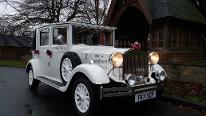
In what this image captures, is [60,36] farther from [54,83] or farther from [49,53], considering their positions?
[54,83]

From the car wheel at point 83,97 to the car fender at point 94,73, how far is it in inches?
7.0

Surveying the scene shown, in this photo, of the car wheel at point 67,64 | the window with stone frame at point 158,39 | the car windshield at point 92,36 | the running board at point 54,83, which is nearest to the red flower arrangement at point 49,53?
the running board at point 54,83

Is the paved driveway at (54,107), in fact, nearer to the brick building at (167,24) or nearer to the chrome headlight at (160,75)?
the chrome headlight at (160,75)

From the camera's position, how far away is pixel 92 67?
21.1 ft

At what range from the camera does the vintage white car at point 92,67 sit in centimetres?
622

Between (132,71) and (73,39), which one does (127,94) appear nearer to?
(132,71)

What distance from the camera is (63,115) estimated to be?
6.61 metres

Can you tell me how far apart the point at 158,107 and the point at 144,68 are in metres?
1.31

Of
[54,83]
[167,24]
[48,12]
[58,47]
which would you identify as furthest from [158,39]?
[48,12]

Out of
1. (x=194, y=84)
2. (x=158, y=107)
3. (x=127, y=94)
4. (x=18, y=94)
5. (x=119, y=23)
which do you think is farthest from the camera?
(x=119, y=23)

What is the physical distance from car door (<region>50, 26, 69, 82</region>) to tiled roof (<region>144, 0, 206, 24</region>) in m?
7.13

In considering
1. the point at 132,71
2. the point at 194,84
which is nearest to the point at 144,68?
the point at 132,71

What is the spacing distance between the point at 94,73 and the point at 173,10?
9.76 meters

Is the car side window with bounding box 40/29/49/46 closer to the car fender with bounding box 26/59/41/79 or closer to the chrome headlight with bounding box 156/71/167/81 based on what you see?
the car fender with bounding box 26/59/41/79
